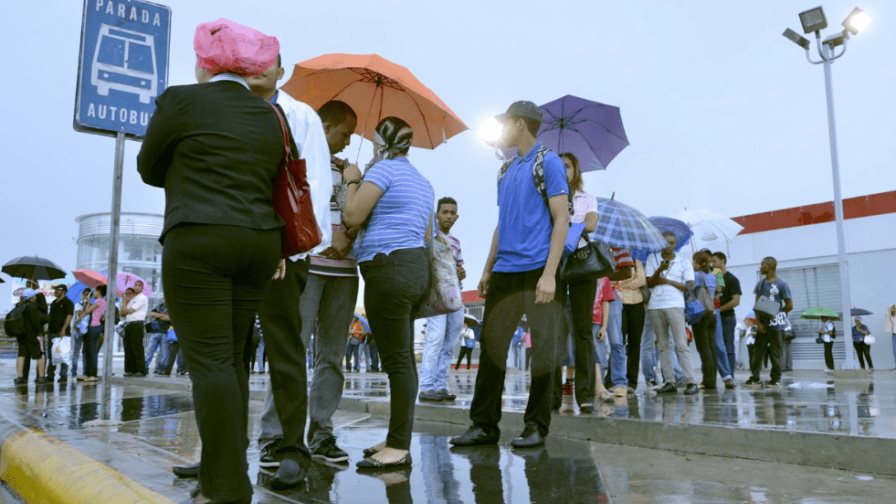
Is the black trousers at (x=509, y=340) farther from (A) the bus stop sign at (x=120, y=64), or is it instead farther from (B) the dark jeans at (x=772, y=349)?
(B) the dark jeans at (x=772, y=349)

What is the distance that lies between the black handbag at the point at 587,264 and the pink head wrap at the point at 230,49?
116 inches

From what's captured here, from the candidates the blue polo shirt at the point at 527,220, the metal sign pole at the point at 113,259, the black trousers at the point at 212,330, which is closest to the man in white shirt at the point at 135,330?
the metal sign pole at the point at 113,259

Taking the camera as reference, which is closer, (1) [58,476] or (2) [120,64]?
(1) [58,476]

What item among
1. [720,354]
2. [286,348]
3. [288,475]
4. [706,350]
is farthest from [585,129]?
[288,475]

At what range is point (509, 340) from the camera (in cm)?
412

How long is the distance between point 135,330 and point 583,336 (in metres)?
11.1

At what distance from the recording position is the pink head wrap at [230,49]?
8.62ft

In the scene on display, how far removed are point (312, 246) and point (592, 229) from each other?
10.9ft

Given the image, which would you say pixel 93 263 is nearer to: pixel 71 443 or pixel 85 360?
pixel 85 360

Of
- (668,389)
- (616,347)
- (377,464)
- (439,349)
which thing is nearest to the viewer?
(377,464)

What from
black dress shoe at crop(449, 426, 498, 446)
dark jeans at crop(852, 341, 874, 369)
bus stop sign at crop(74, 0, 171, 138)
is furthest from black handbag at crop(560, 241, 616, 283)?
dark jeans at crop(852, 341, 874, 369)

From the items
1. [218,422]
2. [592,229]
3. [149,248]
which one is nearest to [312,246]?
[218,422]

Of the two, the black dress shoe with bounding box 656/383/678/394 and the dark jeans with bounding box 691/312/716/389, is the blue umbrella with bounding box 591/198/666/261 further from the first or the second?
Answer: the black dress shoe with bounding box 656/383/678/394

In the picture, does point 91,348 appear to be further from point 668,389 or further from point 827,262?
point 827,262
